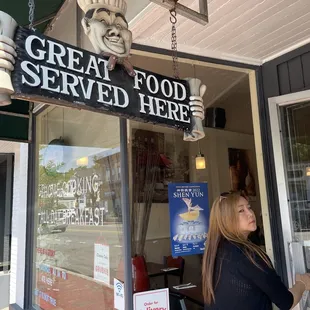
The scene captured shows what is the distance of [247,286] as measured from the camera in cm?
146

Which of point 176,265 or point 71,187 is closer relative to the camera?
point 71,187

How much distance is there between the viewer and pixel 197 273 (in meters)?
3.32

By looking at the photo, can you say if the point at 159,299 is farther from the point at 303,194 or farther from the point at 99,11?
the point at 99,11

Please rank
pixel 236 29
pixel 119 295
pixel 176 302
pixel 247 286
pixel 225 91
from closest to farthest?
pixel 247 286, pixel 236 29, pixel 119 295, pixel 176 302, pixel 225 91

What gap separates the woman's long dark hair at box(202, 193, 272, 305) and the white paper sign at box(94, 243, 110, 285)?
0.91 m

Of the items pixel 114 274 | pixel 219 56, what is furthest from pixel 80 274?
pixel 219 56

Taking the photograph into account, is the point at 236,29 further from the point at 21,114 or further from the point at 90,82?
the point at 21,114

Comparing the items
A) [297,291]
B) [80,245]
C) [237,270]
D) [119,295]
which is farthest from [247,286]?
[80,245]

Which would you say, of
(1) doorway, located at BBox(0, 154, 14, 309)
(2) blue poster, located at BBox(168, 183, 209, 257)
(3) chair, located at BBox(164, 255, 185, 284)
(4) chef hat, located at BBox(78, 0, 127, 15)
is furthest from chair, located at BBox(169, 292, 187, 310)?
(1) doorway, located at BBox(0, 154, 14, 309)

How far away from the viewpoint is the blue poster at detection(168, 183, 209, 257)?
2709 millimetres

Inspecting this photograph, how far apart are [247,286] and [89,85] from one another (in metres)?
1.09

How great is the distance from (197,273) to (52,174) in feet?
6.04

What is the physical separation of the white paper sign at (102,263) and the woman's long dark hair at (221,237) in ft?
2.98

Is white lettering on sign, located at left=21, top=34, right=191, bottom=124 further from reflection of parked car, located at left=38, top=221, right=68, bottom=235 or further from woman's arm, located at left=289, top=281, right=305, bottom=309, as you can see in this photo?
reflection of parked car, located at left=38, top=221, right=68, bottom=235
